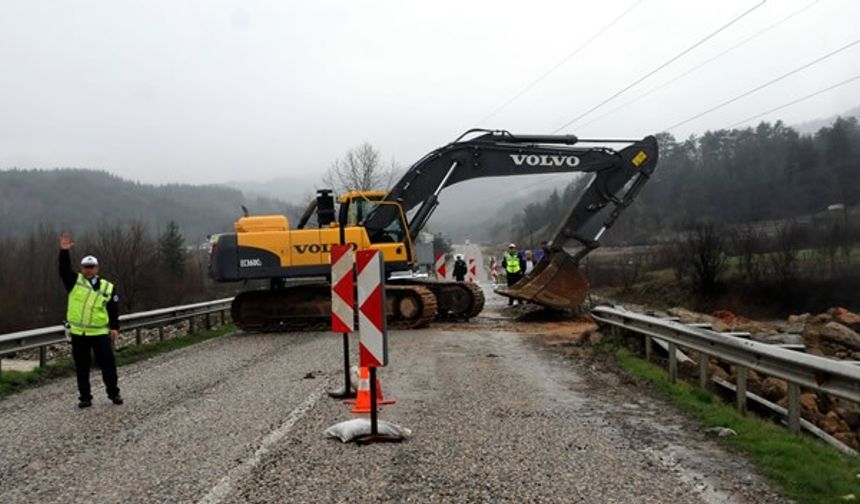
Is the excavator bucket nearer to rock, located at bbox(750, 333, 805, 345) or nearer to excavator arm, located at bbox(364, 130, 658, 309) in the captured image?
excavator arm, located at bbox(364, 130, 658, 309)

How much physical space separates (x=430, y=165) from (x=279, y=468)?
14.0 metres

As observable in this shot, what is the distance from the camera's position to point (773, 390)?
1050 centimetres

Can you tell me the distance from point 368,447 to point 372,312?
1348mm

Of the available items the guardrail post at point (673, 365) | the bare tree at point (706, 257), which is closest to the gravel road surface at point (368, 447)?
the guardrail post at point (673, 365)

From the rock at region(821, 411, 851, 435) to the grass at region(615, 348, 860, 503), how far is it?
4.66 feet

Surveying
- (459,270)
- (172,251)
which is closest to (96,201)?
(172,251)

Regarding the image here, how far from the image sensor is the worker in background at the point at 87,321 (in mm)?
9219

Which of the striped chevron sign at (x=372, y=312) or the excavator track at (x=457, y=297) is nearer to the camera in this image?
the striped chevron sign at (x=372, y=312)

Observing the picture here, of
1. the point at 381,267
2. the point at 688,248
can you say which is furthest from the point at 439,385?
the point at 688,248

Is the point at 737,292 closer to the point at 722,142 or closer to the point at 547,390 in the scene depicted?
the point at 722,142

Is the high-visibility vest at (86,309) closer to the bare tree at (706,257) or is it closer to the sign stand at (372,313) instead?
the sign stand at (372,313)

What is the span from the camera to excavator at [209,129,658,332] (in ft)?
59.7

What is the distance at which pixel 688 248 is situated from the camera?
34875mm

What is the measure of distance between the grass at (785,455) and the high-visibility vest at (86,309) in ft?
22.9
